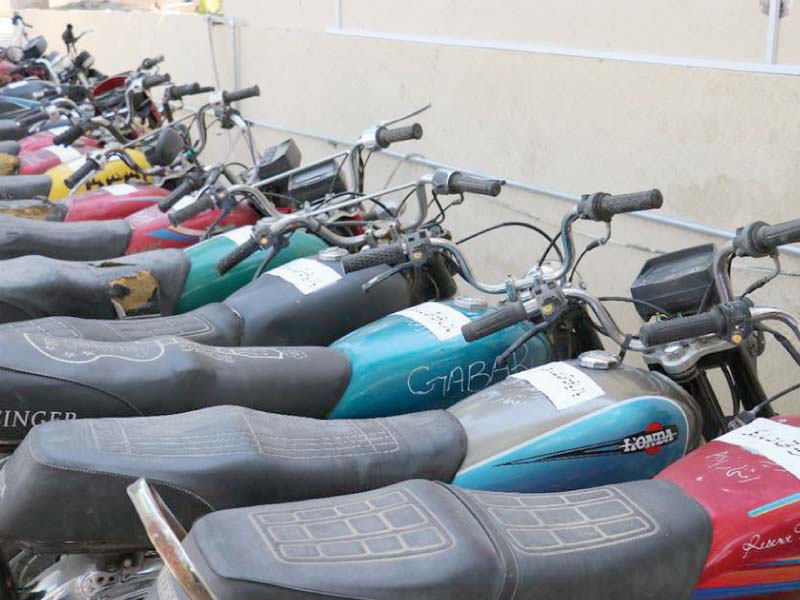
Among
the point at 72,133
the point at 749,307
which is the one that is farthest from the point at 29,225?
the point at 749,307

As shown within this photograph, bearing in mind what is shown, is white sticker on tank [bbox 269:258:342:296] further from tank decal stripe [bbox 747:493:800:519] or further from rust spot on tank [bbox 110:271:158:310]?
tank decal stripe [bbox 747:493:800:519]

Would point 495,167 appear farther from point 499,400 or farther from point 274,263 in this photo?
point 499,400

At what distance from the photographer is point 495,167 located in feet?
16.1

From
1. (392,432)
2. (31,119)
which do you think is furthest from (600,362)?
(31,119)

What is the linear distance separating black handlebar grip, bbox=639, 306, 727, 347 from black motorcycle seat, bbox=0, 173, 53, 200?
3872 mm

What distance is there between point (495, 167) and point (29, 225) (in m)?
2.11

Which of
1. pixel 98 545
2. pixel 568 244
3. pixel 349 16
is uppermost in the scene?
pixel 349 16

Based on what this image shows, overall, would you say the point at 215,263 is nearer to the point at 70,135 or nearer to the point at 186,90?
the point at 186,90

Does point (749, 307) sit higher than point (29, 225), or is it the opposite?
point (749, 307)

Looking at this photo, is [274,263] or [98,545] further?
[274,263]

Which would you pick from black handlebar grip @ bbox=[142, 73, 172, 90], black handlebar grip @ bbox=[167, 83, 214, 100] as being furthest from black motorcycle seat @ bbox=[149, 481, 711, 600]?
black handlebar grip @ bbox=[142, 73, 172, 90]

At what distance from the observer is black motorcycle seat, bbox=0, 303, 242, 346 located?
2770mm

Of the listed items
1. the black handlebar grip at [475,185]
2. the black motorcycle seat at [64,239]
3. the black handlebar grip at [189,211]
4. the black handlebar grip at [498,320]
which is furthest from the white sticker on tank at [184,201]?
the black handlebar grip at [498,320]

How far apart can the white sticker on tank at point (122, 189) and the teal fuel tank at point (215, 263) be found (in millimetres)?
1264
